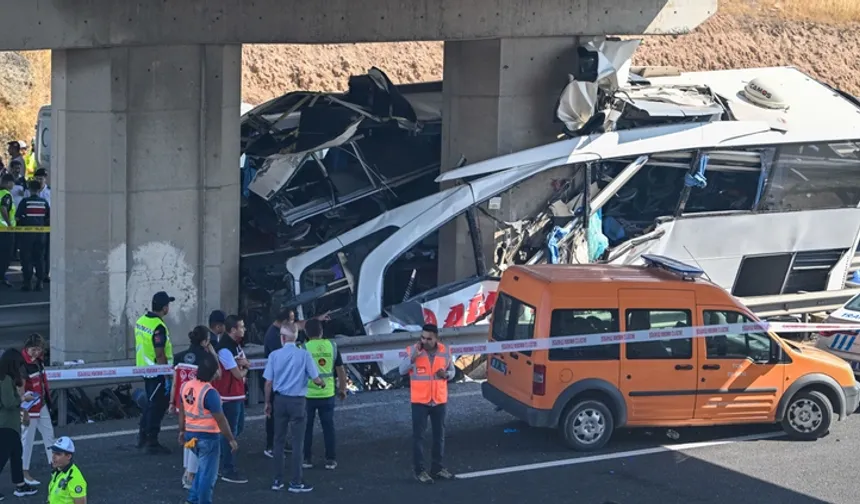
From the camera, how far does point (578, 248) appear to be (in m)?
17.0

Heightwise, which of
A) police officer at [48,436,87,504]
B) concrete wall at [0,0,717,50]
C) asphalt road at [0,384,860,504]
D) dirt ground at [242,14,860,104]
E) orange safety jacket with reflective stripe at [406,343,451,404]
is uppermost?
dirt ground at [242,14,860,104]

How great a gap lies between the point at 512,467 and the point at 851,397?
3.71m

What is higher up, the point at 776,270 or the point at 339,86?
the point at 339,86

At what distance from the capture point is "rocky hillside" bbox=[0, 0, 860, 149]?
3684 cm

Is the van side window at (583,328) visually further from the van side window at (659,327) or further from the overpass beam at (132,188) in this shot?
the overpass beam at (132,188)

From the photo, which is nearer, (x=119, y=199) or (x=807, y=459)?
(x=807, y=459)

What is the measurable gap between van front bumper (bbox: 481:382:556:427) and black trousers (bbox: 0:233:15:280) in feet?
30.3

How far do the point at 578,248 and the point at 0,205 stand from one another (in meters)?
8.14

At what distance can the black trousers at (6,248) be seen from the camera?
19.0 m

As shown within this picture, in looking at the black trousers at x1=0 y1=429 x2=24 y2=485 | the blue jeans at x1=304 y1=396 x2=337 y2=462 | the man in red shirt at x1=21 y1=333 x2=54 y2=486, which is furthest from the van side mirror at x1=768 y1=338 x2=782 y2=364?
the black trousers at x1=0 y1=429 x2=24 y2=485

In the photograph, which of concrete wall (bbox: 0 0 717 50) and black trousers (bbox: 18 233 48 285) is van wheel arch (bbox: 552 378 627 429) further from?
black trousers (bbox: 18 233 48 285)

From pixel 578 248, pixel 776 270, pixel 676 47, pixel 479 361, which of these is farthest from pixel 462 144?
pixel 676 47

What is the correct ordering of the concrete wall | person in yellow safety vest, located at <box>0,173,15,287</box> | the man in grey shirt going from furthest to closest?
person in yellow safety vest, located at <box>0,173,15,287</box>
the concrete wall
the man in grey shirt

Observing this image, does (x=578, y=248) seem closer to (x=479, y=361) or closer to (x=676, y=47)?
(x=479, y=361)
